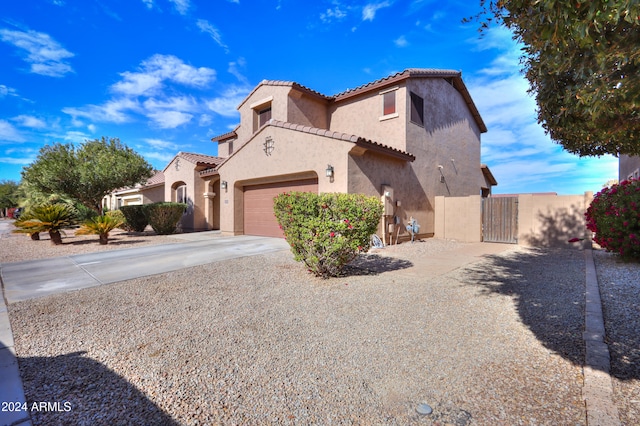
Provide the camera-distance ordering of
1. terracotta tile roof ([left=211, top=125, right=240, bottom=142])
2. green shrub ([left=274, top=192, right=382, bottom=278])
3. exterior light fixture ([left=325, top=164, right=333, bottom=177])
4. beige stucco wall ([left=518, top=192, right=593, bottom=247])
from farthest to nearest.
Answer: terracotta tile roof ([left=211, top=125, right=240, bottom=142]) < beige stucco wall ([left=518, top=192, right=593, bottom=247]) < exterior light fixture ([left=325, top=164, right=333, bottom=177]) < green shrub ([left=274, top=192, right=382, bottom=278])

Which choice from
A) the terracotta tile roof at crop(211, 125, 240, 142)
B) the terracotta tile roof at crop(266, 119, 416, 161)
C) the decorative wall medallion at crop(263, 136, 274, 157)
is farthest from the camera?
the terracotta tile roof at crop(211, 125, 240, 142)

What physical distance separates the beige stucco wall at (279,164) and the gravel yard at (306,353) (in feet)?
17.7

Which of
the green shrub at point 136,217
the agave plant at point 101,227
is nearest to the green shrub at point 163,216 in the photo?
the green shrub at point 136,217

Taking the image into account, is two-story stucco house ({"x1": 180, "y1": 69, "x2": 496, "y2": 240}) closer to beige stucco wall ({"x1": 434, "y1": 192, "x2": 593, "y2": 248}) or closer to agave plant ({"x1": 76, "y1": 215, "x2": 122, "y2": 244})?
beige stucco wall ({"x1": 434, "y1": 192, "x2": 593, "y2": 248})

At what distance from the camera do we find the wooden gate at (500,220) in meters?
12.2

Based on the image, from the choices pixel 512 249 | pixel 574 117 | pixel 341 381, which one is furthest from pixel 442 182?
pixel 341 381

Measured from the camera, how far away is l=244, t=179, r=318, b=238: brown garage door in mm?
12810

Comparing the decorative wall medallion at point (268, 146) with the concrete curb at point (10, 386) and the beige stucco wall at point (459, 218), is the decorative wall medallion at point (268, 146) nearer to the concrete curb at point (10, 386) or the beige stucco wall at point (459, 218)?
the beige stucco wall at point (459, 218)

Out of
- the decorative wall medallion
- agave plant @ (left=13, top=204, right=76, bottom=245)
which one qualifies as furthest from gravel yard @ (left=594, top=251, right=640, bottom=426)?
agave plant @ (left=13, top=204, right=76, bottom=245)

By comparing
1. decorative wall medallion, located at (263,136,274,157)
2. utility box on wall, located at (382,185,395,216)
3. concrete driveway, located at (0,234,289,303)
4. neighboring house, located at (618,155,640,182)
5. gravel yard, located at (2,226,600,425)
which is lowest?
gravel yard, located at (2,226,600,425)

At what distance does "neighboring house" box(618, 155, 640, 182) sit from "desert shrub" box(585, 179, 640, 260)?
26.7 feet

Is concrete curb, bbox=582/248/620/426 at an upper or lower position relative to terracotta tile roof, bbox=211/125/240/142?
lower

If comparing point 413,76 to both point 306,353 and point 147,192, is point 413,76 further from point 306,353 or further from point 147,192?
point 147,192

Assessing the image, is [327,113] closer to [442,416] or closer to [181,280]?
[181,280]
